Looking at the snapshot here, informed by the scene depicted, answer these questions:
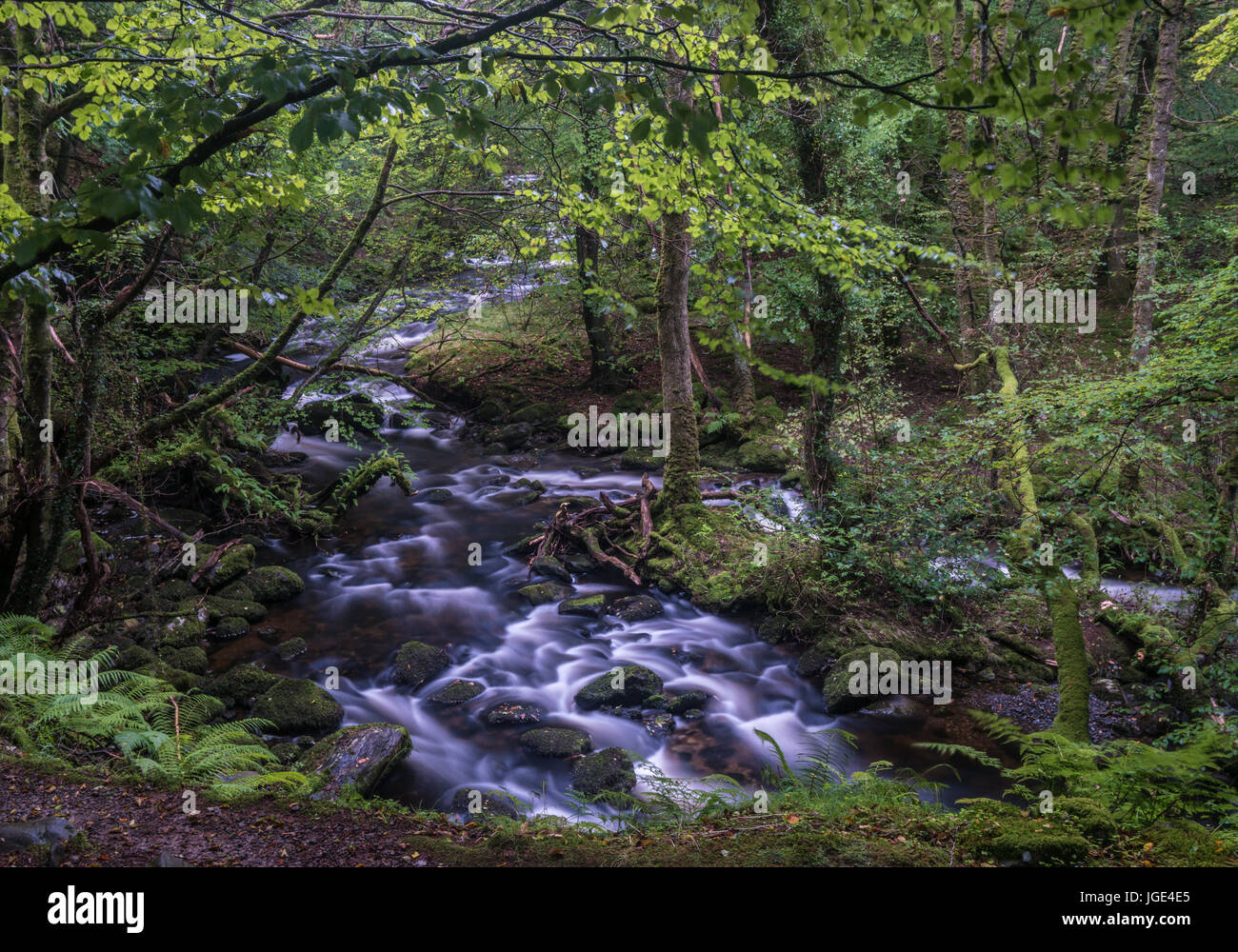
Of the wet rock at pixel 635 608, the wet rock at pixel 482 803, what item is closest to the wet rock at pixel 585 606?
the wet rock at pixel 635 608

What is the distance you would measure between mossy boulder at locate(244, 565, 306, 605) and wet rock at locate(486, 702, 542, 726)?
4415 millimetres

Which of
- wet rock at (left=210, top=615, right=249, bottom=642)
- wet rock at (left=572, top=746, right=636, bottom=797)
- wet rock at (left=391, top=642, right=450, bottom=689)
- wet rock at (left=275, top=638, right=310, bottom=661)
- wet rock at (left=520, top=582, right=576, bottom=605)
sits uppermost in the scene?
wet rock at (left=520, top=582, right=576, bottom=605)

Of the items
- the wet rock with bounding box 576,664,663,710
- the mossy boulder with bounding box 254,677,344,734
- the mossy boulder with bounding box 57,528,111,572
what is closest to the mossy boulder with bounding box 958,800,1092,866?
the wet rock with bounding box 576,664,663,710

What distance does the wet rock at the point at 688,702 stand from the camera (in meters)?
8.34

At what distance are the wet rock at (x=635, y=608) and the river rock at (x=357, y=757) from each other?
3.95 meters

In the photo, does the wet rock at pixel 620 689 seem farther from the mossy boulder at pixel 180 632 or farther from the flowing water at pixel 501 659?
the mossy boulder at pixel 180 632

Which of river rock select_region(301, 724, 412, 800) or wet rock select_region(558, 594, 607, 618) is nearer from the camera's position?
river rock select_region(301, 724, 412, 800)

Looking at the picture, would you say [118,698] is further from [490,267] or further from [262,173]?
[490,267]

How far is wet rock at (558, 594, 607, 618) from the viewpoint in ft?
34.8

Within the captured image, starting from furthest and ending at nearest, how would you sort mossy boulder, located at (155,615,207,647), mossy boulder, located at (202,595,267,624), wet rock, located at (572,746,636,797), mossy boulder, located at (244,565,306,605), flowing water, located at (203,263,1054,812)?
mossy boulder, located at (244,565,306,605) < mossy boulder, located at (202,595,267,624) < mossy boulder, located at (155,615,207,647) < flowing water, located at (203,263,1054,812) < wet rock, located at (572,746,636,797)

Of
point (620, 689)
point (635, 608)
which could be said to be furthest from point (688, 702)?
point (635, 608)

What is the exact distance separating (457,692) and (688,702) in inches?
115

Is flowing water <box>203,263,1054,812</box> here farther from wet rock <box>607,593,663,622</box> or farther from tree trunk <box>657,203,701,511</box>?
tree trunk <box>657,203,701,511</box>

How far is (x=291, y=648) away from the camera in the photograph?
30.7 feet
